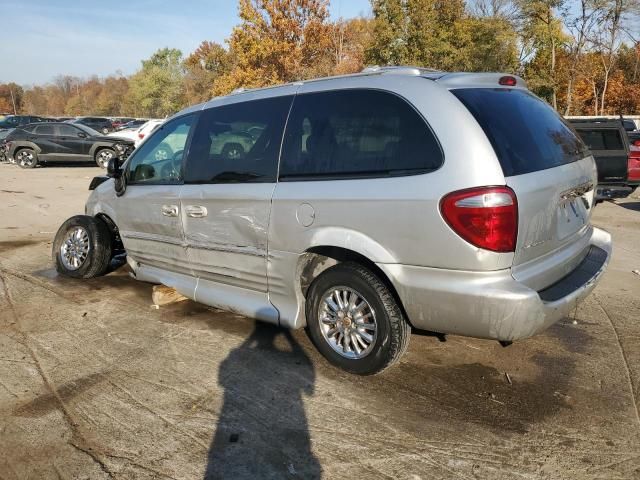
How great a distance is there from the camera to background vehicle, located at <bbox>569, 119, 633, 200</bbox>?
923cm

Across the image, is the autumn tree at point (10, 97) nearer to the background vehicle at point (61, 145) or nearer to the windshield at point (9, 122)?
the windshield at point (9, 122)

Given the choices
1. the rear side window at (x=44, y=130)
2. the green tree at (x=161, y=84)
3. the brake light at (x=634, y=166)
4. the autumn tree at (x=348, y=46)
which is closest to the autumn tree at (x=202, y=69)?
the green tree at (x=161, y=84)

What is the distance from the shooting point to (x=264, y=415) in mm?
3146

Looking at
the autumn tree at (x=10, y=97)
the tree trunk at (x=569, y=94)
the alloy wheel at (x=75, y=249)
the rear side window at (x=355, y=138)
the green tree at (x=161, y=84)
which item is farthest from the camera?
the autumn tree at (x=10, y=97)

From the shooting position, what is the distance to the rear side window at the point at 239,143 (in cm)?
384

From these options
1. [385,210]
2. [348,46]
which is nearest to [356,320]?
[385,210]

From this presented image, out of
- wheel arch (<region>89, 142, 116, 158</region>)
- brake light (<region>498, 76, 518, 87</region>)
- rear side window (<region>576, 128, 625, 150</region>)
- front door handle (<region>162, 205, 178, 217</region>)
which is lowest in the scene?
front door handle (<region>162, 205, 178, 217</region>)

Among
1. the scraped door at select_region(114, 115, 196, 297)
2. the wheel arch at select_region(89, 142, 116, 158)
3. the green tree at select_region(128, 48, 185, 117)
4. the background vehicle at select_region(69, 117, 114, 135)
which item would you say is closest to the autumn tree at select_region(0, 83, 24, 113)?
the green tree at select_region(128, 48, 185, 117)

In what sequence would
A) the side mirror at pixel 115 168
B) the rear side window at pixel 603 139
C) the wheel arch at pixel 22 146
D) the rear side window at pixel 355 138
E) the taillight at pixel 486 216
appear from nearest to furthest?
1. the taillight at pixel 486 216
2. the rear side window at pixel 355 138
3. the side mirror at pixel 115 168
4. the rear side window at pixel 603 139
5. the wheel arch at pixel 22 146

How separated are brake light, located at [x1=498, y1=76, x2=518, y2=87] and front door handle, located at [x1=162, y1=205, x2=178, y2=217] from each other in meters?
2.67

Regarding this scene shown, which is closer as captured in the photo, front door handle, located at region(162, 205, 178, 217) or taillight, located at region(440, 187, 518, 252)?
taillight, located at region(440, 187, 518, 252)

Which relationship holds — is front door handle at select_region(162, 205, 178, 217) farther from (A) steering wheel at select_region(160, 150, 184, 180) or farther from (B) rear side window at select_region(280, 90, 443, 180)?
(B) rear side window at select_region(280, 90, 443, 180)

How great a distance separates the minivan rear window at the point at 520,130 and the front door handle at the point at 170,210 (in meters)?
2.48

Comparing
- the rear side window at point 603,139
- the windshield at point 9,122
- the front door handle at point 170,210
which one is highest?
the windshield at point 9,122
